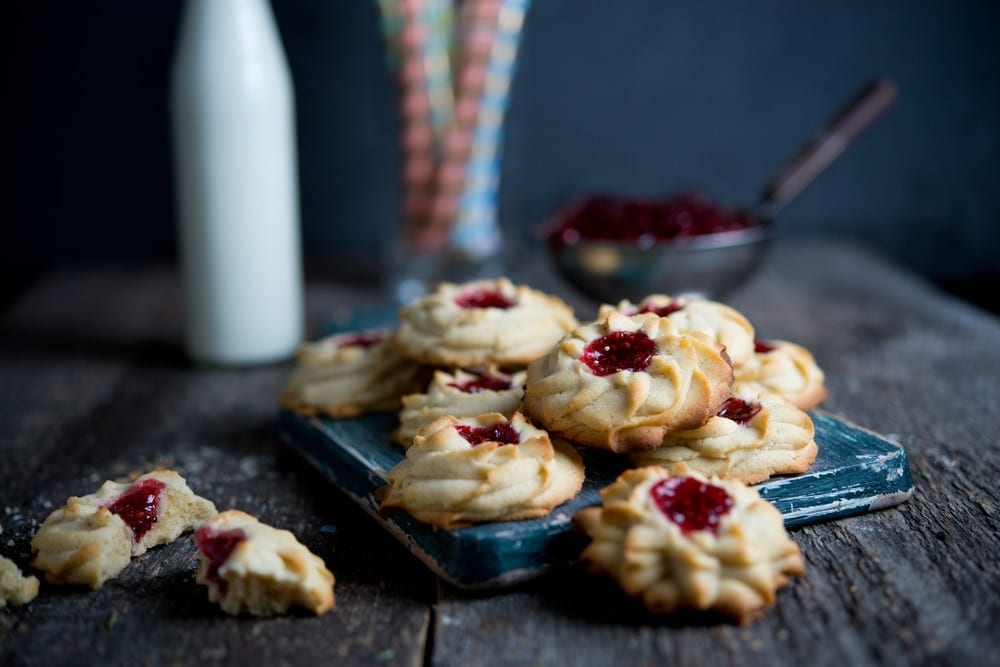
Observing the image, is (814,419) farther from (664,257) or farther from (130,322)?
(130,322)

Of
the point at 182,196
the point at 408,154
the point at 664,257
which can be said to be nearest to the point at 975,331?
the point at 664,257

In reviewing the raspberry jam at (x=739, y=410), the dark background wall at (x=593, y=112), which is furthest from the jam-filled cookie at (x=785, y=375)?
the dark background wall at (x=593, y=112)

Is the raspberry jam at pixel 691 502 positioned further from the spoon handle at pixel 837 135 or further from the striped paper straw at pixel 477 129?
the striped paper straw at pixel 477 129

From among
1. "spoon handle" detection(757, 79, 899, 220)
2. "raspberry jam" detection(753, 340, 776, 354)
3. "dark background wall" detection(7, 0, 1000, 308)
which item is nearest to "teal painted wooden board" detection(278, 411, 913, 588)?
"raspberry jam" detection(753, 340, 776, 354)

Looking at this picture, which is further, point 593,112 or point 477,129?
point 593,112

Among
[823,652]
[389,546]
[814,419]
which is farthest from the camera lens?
[814,419]

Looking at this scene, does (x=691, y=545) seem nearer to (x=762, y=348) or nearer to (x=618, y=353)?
(x=618, y=353)

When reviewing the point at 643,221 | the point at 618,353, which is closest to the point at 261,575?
the point at 618,353
